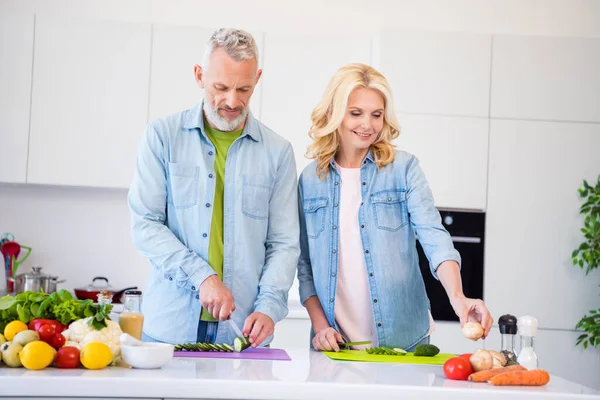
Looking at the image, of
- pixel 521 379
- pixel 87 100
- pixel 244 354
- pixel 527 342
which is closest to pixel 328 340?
pixel 244 354

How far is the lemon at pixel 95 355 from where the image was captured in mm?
1640

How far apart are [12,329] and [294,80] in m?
2.98

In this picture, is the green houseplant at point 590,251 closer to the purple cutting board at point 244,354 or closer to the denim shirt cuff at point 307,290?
the denim shirt cuff at point 307,290

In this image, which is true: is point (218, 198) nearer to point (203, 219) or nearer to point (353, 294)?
point (203, 219)

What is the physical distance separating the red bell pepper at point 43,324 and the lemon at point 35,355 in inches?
2.9

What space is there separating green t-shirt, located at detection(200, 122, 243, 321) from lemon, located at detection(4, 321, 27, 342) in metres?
0.67

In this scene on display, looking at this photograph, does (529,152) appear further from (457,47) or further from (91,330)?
(91,330)

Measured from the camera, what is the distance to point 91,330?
1686mm

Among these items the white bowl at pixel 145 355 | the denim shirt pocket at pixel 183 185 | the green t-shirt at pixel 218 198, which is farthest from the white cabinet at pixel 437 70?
the white bowl at pixel 145 355

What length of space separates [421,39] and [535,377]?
279 centimetres

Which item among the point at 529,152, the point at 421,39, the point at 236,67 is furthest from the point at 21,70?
the point at 529,152

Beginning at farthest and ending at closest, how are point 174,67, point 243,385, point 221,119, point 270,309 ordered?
point 174,67
point 221,119
point 270,309
point 243,385

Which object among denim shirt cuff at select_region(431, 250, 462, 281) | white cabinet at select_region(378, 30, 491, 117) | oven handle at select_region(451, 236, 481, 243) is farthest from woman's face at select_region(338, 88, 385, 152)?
oven handle at select_region(451, 236, 481, 243)

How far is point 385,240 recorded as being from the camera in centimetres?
242
